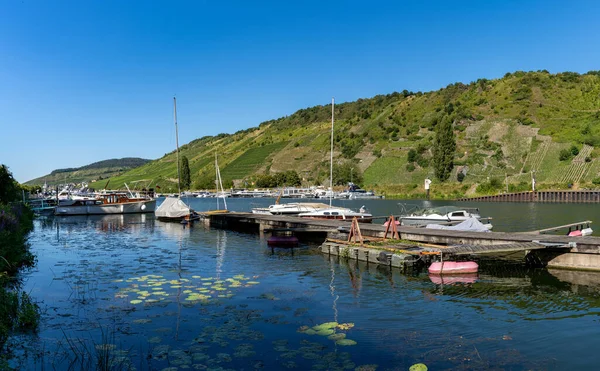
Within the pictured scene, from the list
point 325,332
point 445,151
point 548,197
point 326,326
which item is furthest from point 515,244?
point 445,151

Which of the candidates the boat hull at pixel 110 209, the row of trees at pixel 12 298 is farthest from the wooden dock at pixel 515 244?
the boat hull at pixel 110 209

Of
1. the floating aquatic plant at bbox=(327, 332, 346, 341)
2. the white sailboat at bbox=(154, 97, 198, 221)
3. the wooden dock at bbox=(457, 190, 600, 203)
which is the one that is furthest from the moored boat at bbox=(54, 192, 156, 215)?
the wooden dock at bbox=(457, 190, 600, 203)

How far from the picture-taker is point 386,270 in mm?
26641

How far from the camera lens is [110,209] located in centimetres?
8288

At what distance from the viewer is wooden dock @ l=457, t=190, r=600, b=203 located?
10775cm

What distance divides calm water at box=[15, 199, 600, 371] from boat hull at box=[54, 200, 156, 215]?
5372cm

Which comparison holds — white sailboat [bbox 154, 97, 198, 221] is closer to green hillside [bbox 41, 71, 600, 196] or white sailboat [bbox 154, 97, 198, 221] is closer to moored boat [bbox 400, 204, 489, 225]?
moored boat [bbox 400, 204, 489, 225]

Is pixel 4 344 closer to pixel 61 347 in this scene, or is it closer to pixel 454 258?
pixel 61 347

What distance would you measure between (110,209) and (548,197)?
99.1 metres

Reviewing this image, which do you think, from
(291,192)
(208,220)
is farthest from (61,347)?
(291,192)

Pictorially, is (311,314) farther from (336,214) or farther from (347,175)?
(347,175)

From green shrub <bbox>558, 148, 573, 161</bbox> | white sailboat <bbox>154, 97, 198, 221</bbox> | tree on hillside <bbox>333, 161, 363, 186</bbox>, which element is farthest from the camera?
tree on hillside <bbox>333, 161, 363, 186</bbox>

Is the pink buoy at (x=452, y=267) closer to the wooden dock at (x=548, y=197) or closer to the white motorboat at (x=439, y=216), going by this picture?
the white motorboat at (x=439, y=216)

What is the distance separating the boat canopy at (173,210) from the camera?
217ft
